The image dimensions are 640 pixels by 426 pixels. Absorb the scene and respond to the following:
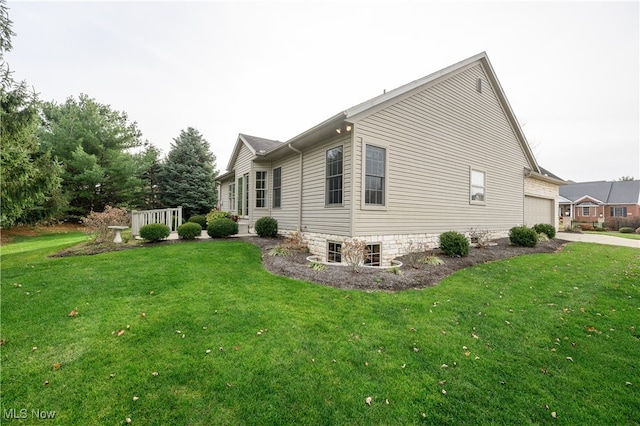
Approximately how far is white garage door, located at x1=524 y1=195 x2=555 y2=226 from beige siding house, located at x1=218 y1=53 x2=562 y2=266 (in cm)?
91

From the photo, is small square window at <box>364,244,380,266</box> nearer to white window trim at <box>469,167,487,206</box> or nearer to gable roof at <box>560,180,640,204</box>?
white window trim at <box>469,167,487,206</box>

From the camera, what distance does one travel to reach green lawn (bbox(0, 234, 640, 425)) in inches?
94.2

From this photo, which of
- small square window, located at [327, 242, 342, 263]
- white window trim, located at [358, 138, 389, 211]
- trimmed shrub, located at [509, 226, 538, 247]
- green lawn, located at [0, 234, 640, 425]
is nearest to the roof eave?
trimmed shrub, located at [509, 226, 538, 247]

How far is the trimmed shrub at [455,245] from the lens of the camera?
8297 mm

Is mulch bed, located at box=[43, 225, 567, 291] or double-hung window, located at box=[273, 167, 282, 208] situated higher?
double-hung window, located at box=[273, 167, 282, 208]

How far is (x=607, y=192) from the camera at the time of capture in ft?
111

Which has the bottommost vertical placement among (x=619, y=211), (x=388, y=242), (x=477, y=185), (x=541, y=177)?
(x=388, y=242)

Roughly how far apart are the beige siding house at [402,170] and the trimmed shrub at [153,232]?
4.06 m

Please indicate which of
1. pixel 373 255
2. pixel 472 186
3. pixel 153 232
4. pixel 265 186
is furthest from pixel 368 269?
pixel 153 232

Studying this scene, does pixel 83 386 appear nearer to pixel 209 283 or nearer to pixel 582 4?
pixel 209 283

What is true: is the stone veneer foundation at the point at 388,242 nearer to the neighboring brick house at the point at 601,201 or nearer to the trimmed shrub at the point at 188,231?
the trimmed shrub at the point at 188,231

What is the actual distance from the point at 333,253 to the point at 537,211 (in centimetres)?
1463

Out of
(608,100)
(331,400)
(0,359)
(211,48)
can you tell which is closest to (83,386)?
(0,359)

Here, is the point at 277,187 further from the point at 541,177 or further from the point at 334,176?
the point at 541,177
